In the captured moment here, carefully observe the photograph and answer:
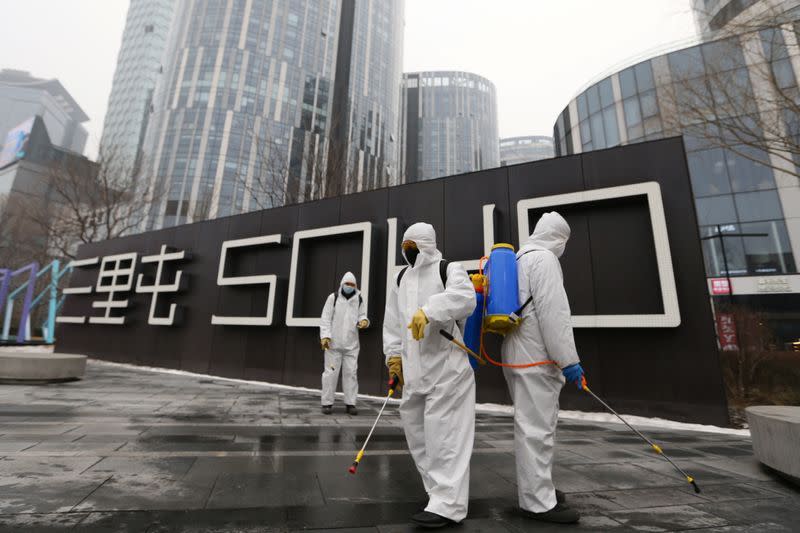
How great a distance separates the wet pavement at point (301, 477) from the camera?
2195 mm

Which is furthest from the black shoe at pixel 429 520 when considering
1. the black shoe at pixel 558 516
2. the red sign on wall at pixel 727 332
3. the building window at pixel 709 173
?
the building window at pixel 709 173

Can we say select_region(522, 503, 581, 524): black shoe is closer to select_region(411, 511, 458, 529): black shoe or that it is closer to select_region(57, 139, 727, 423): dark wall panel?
select_region(411, 511, 458, 529): black shoe

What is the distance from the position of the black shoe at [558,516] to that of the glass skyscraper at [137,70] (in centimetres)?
10225

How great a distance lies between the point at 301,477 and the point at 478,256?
18.1 ft

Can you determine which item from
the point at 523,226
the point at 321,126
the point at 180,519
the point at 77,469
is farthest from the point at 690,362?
the point at 321,126

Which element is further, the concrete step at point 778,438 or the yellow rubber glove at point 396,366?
the concrete step at point 778,438

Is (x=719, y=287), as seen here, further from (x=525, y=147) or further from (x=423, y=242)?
(x=525, y=147)

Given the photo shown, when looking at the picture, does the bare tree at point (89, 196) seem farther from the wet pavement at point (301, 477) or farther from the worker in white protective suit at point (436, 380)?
the worker in white protective suit at point (436, 380)

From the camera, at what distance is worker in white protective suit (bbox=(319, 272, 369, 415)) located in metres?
6.16

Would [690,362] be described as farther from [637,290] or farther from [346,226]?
[346,226]

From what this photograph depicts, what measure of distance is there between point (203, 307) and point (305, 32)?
7621 cm

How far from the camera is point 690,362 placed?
5.76m

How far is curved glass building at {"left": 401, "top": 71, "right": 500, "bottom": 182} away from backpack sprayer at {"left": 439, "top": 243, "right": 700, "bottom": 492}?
74.5 metres

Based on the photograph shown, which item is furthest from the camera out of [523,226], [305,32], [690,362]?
[305,32]
